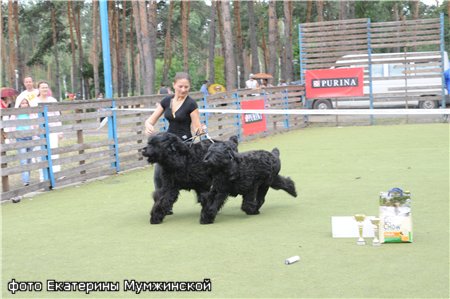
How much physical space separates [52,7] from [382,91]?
35.7 m

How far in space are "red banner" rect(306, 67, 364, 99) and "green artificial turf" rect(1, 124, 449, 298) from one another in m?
10.8

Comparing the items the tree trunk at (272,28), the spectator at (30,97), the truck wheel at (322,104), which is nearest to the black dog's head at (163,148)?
the spectator at (30,97)

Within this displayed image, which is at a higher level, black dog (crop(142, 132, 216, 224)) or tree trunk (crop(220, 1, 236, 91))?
tree trunk (crop(220, 1, 236, 91))

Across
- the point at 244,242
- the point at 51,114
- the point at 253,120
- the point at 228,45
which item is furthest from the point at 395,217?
the point at 228,45

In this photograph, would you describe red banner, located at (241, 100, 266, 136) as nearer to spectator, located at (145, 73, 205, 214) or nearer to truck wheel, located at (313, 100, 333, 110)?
truck wheel, located at (313, 100, 333, 110)

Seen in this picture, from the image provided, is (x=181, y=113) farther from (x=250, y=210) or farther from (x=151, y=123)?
(x=250, y=210)

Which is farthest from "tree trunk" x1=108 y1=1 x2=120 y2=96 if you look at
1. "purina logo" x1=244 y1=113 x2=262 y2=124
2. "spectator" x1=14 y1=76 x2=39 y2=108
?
"spectator" x1=14 y1=76 x2=39 y2=108

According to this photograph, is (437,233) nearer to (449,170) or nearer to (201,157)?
(201,157)

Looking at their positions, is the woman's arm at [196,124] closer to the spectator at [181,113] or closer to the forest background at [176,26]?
the spectator at [181,113]

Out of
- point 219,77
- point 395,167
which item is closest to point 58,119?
point 395,167

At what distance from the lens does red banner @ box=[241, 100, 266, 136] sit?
18781mm

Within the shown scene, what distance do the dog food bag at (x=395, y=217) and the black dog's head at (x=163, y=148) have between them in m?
→ 2.48

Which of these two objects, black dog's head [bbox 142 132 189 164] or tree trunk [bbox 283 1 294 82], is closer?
black dog's head [bbox 142 132 189 164]

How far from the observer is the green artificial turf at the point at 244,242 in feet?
17.9
